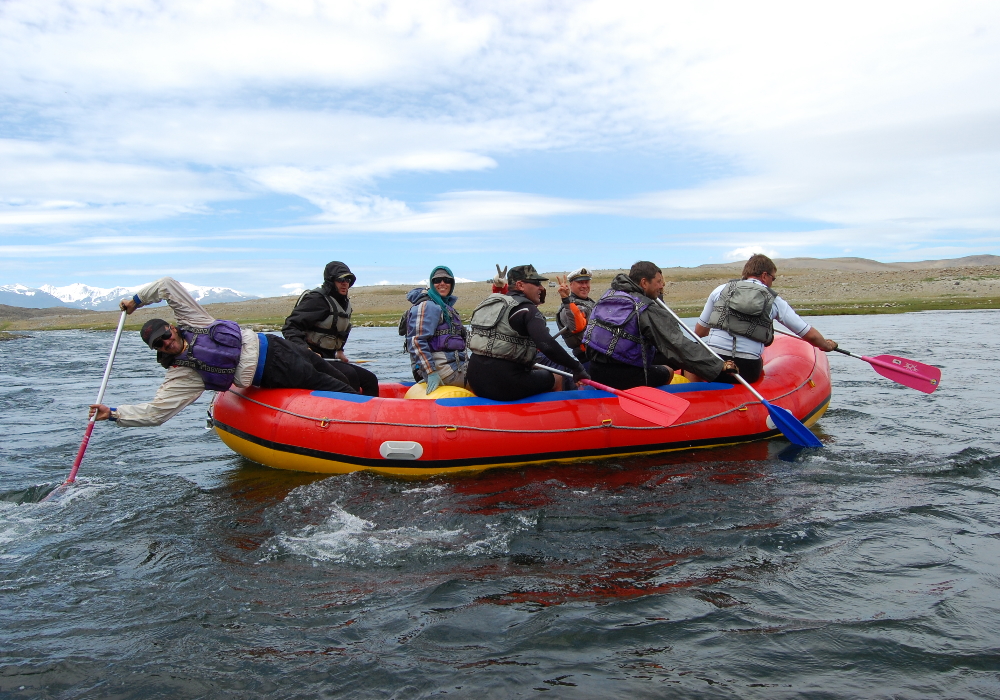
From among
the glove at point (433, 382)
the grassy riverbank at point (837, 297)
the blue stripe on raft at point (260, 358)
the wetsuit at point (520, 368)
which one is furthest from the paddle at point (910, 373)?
the grassy riverbank at point (837, 297)

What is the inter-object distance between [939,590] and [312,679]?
11.5ft

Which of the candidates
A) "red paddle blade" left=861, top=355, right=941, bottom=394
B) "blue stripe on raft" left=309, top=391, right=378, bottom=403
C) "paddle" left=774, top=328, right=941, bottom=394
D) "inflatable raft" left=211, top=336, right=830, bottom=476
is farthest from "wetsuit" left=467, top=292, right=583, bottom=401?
"red paddle blade" left=861, top=355, right=941, bottom=394

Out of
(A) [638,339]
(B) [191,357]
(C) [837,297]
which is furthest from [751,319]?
(C) [837,297]

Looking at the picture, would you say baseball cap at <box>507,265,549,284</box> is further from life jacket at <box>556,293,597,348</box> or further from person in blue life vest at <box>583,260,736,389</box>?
→ life jacket at <box>556,293,597,348</box>

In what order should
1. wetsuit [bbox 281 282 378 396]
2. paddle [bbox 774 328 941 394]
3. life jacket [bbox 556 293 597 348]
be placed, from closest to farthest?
wetsuit [bbox 281 282 378 396] < life jacket [bbox 556 293 597 348] < paddle [bbox 774 328 941 394]

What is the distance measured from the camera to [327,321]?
7.77 metres

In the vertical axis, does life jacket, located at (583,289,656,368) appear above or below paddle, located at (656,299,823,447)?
above

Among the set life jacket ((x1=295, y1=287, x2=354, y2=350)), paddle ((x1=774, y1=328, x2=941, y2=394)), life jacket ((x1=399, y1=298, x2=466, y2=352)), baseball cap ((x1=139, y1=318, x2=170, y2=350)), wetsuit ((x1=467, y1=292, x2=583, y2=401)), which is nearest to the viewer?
baseball cap ((x1=139, y1=318, x2=170, y2=350))

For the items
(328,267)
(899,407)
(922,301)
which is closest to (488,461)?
(328,267)

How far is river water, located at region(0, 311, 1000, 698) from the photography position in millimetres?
3361

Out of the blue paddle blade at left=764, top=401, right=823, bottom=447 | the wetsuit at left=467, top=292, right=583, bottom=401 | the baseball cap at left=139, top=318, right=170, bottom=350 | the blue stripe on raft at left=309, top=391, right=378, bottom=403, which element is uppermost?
the baseball cap at left=139, top=318, right=170, bottom=350

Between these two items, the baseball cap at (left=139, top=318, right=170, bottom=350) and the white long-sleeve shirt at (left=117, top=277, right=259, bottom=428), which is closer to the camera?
the baseball cap at (left=139, top=318, right=170, bottom=350)

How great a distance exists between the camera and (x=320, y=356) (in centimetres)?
762

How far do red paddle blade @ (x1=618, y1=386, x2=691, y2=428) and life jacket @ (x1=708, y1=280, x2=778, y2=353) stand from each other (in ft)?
4.16
